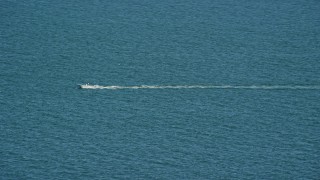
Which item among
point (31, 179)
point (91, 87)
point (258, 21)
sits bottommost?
point (31, 179)

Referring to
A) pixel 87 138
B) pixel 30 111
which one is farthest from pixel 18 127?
pixel 87 138

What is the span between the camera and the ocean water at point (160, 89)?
86.1 inches

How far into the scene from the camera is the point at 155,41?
9.99 feet

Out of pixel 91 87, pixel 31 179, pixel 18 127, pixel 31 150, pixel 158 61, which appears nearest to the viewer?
pixel 31 179

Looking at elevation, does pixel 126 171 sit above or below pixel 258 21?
below

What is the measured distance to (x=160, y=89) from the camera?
2652 mm

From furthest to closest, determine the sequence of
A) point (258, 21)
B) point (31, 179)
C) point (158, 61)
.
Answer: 1. point (258, 21)
2. point (158, 61)
3. point (31, 179)

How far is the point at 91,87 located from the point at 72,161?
0.57 metres

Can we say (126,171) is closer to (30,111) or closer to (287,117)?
(30,111)

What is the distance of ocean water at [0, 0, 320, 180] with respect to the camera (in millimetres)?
2188

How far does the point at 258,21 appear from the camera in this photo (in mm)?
3275

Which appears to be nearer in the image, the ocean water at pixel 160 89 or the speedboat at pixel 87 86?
the ocean water at pixel 160 89

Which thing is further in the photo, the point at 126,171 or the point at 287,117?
the point at 287,117

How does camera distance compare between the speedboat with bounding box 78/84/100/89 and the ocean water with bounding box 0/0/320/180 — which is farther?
the speedboat with bounding box 78/84/100/89
